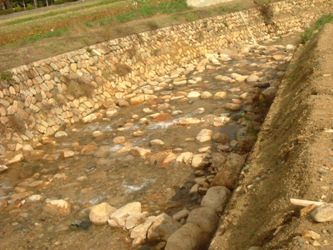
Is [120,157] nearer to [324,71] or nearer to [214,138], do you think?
[214,138]

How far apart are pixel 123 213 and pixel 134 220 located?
0.99ft

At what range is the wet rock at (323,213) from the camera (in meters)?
4.01

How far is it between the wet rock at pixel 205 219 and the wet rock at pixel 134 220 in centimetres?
122

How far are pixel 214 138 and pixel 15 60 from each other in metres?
7.74

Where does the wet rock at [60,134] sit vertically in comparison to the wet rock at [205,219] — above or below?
below

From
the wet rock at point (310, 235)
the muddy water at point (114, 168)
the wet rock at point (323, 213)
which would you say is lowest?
the muddy water at point (114, 168)

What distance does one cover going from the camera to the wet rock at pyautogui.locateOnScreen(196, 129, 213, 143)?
10.7 metres

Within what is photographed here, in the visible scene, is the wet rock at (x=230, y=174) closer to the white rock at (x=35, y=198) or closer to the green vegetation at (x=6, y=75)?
the white rock at (x=35, y=198)

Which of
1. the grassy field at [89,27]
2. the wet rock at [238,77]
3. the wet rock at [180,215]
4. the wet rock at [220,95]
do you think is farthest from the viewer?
the wet rock at [238,77]

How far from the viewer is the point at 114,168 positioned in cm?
992

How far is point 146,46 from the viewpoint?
60.4ft

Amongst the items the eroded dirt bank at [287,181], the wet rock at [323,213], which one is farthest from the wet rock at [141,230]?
the wet rock at [323,213]

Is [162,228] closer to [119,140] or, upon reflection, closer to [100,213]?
[100,213]

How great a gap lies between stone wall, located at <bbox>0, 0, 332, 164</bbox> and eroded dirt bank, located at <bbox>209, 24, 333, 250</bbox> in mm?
7286
